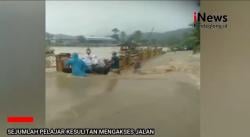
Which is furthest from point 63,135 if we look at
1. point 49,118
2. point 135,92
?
point 135,92

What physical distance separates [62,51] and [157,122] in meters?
1.13

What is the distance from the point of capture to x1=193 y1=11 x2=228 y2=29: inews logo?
129 inches

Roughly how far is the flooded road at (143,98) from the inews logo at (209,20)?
0.32 meters

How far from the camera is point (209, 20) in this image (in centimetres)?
329

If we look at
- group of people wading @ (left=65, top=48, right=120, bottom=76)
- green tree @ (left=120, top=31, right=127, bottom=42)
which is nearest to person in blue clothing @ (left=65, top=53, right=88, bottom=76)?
group of people wading @ (left=65, top=48, right=120, bottom=76)

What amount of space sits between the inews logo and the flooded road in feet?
1.04

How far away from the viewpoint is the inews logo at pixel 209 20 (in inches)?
129

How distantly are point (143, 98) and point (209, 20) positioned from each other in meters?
0.98

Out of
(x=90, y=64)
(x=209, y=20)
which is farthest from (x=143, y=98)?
(x=209, y=20)

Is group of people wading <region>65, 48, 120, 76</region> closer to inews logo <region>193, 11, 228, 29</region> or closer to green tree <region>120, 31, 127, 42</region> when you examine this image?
green tree <region>120, 31, 127, 42</region>

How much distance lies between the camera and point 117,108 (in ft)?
10.8

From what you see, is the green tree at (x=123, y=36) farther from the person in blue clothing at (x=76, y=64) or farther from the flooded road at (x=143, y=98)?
the person in blue clothing at (x=76, y=64)

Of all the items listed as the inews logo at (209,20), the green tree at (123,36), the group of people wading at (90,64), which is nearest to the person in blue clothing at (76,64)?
the group of people wading at (90,64)

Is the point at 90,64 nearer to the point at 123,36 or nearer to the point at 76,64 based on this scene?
the point at 76,64
